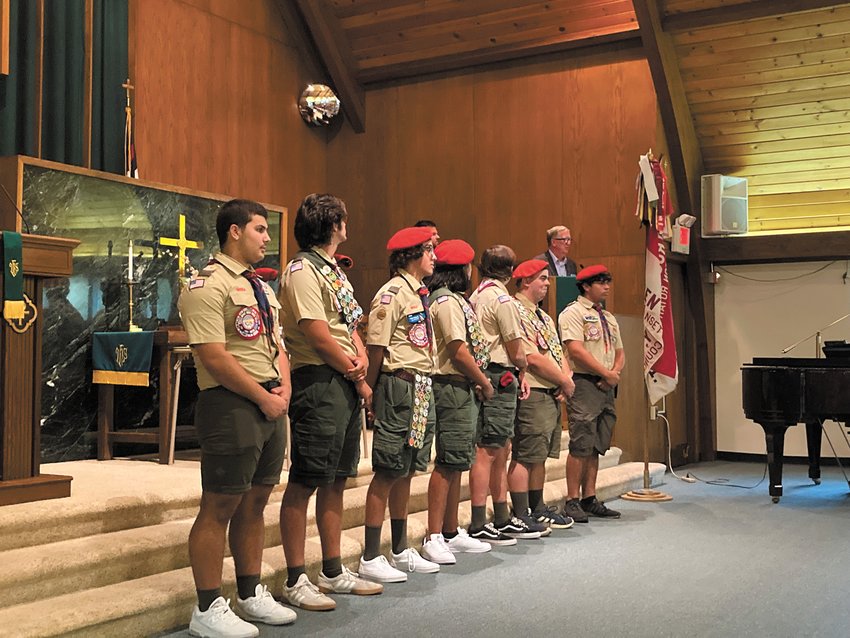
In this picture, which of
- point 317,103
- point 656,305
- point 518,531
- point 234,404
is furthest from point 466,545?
point 317,103

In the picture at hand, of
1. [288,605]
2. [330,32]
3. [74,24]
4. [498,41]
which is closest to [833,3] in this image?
[498,41]

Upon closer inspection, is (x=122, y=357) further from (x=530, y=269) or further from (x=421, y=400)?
(x=530, y=269)

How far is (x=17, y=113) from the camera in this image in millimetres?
6445

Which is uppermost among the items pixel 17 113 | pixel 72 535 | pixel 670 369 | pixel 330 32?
pixel 330 32

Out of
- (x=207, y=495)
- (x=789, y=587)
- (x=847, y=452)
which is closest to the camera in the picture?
(x=207, y=495)

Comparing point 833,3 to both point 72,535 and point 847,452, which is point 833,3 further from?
point 72,535

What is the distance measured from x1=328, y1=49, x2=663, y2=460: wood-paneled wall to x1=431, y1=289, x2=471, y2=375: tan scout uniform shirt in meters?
3.46

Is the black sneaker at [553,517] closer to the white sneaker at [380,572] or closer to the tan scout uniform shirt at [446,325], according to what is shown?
the tan scout uniform shirt at [446,325]

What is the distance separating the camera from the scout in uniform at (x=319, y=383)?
3.68 m

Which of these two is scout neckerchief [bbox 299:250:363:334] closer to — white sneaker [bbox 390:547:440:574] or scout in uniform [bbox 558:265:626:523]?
white sneaker [bbox 390:547:440:574]

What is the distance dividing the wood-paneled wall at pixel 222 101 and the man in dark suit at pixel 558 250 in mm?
2799

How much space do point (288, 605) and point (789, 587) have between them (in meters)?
2.11

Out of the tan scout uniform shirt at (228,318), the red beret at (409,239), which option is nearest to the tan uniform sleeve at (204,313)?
Result: the tan scout uniform shirt at (228,318)

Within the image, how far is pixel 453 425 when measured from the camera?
4512 millimetres
